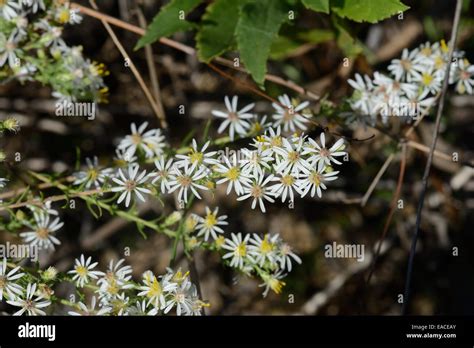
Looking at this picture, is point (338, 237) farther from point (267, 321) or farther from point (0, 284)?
point (0, 284)

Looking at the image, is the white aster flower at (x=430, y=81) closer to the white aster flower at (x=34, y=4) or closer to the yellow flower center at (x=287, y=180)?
the yellow flower center at (x=287, y=180)

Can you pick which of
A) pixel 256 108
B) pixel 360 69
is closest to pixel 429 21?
pixel 360 69

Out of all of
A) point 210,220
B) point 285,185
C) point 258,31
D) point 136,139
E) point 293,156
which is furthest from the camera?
point 136,139

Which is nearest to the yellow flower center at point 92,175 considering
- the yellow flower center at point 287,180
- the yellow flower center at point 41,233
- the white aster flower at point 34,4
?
the yellow flower center at point 41,233

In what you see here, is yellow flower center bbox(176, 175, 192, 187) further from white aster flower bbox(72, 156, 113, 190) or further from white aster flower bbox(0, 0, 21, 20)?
white aster flower bbox(0, 0, 21, 20)

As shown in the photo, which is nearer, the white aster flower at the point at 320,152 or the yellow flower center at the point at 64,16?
the white aster flower at the point at 320,152

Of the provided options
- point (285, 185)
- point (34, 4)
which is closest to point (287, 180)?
point (285, 185)

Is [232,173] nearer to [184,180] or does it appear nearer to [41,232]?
[184,180]
